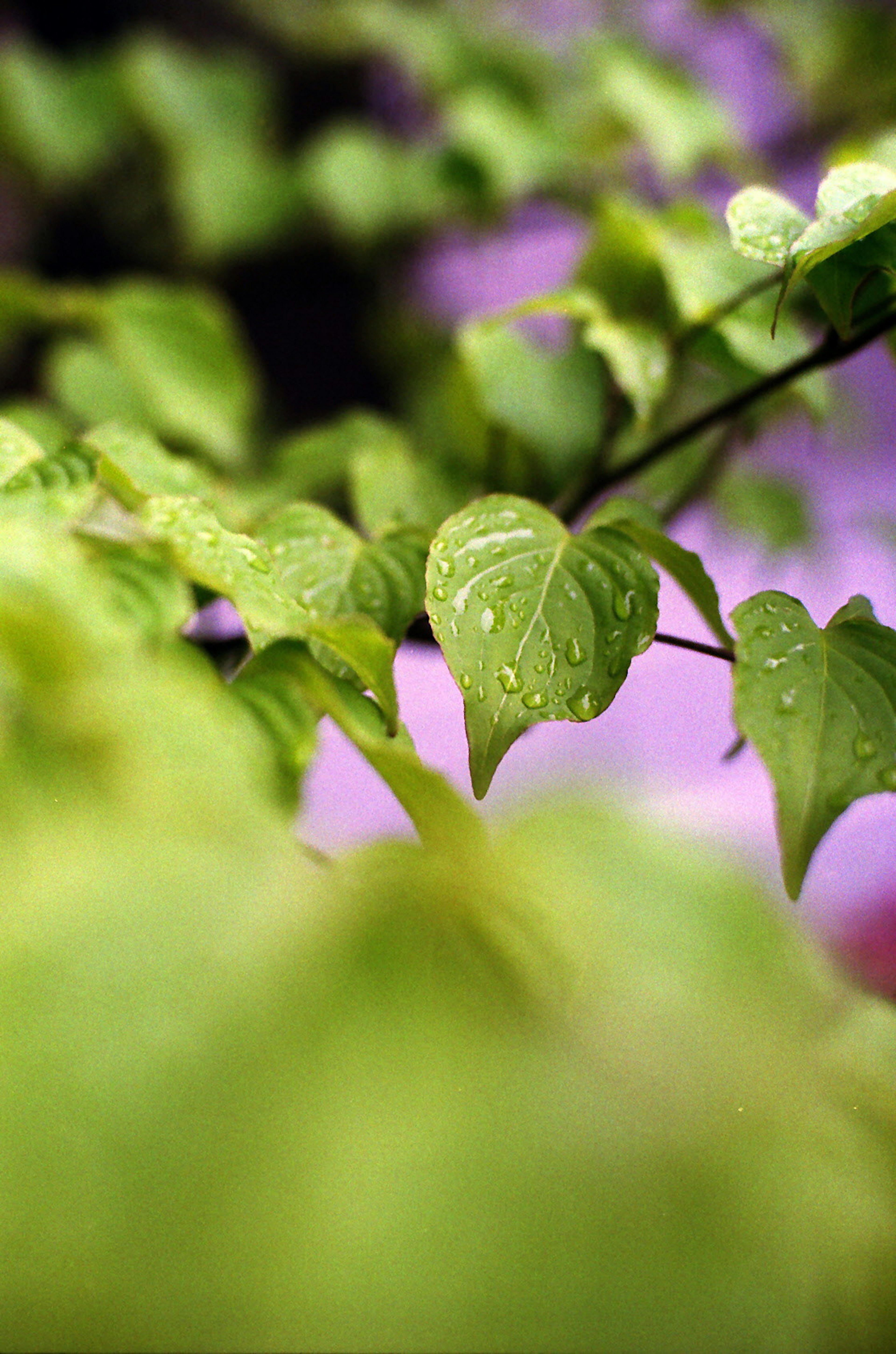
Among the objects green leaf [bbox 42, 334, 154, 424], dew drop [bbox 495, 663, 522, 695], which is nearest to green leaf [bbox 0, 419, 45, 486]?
dew drop [bbox 495, 663, 522, 695]

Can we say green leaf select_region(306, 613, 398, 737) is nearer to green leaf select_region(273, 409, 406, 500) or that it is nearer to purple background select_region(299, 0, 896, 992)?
purple background select_region(299, 0, 896, 992)

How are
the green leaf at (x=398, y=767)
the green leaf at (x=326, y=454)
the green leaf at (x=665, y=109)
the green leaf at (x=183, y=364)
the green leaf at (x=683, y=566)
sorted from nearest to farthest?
the green leaf at (x=398, y=767), the green leaf at (x=683, y=566), the green leaf at (x=326, y=454), the green leaf at (x=183, y=364), the green leaf at (x=665, y=109)

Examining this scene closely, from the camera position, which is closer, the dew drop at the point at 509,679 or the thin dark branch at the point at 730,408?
the dew drop at the point at 509,679

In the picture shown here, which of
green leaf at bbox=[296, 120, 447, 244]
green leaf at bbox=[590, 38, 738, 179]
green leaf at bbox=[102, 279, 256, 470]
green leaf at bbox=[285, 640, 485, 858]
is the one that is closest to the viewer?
green leaf at bbox=[285, 640, 485, 858]

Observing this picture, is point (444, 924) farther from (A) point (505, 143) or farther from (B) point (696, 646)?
(A) point (505, 143)

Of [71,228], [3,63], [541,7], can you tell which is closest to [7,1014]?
[3,63]

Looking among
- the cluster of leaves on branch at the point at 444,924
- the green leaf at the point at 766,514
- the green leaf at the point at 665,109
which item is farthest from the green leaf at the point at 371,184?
the cluster of leaves on branch at the point at 444,924

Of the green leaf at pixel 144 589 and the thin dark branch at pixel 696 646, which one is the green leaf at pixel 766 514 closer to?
the thin dark branch at pixel 696 646
